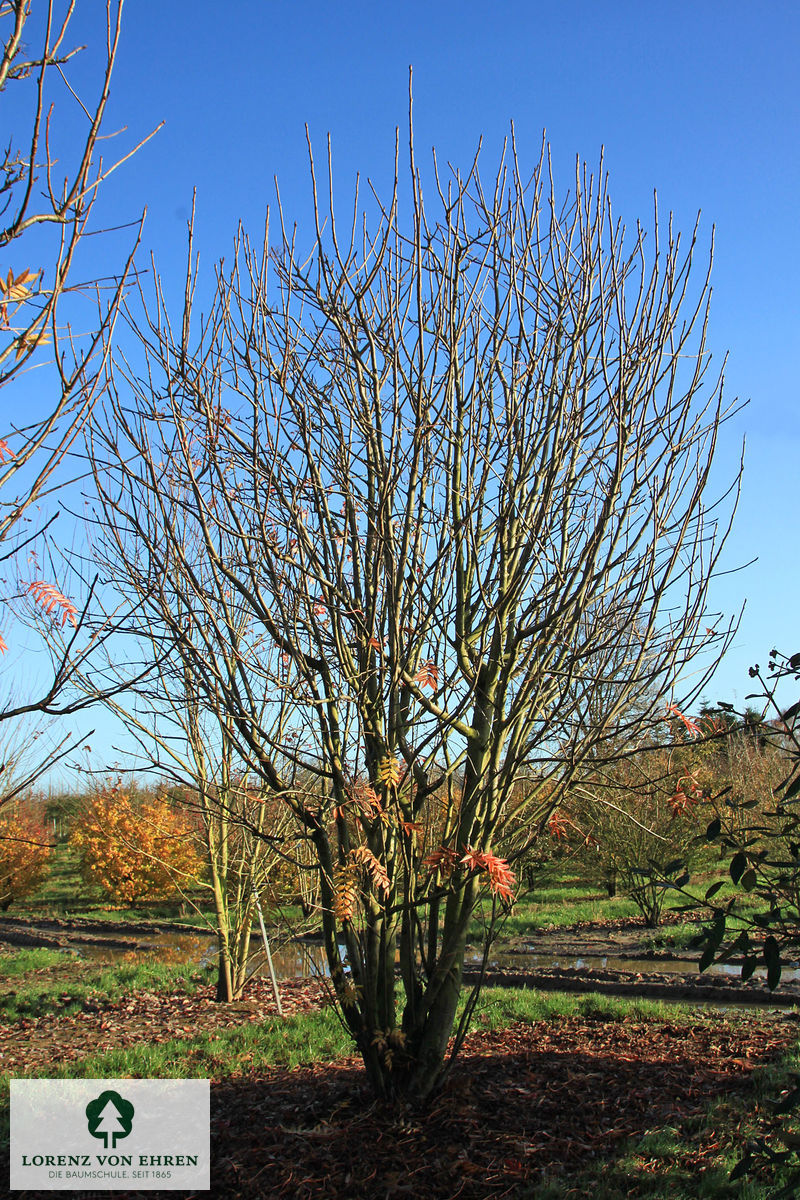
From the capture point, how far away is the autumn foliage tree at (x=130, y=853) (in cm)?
1702

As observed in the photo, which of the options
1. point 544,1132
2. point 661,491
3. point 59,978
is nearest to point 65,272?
point 661,491

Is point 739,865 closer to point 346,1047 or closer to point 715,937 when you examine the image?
point 715,937

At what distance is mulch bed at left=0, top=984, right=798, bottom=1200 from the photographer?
3133 millimetres

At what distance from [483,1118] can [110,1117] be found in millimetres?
1890

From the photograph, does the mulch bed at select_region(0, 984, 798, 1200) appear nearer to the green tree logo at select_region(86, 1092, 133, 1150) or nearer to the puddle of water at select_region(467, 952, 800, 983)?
the green tree logo at select_region(86, 1092, 133, 1150)

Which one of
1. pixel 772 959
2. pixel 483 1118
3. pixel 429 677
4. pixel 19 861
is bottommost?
pixel 19 861

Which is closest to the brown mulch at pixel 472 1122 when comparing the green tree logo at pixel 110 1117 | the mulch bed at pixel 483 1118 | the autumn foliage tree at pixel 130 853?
the mulch bed at pixel 483 1118

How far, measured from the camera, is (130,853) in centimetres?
1812

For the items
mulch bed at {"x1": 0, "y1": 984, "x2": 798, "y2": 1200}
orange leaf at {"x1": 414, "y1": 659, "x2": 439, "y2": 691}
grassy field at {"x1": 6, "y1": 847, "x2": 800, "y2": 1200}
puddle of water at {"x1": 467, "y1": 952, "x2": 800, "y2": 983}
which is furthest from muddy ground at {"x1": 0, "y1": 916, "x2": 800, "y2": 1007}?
orange leaf at {"x1": 414, "y1": 659, "x2": 439, "y2": 691}

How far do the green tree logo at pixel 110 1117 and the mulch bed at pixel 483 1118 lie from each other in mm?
402

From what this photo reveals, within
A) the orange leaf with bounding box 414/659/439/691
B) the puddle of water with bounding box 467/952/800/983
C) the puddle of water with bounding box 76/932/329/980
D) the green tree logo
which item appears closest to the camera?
the orange leaf with bounding box 414/659/439/691

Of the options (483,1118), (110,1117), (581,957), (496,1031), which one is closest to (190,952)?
(581,957)

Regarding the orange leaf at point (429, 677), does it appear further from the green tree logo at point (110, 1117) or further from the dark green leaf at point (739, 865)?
the green tree logo at point (110, 1117)

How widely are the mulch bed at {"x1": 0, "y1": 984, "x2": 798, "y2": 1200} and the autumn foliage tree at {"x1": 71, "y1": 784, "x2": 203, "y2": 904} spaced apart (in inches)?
475
